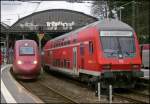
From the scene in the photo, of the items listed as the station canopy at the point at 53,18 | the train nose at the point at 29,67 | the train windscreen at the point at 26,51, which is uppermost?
the station canopy at the point at 53,18

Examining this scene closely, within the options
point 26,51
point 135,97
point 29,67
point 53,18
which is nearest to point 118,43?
point 135,97

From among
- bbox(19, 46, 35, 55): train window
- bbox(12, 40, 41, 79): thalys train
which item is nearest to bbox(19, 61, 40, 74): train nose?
bbox(12, 40, 41, 79): thalys train

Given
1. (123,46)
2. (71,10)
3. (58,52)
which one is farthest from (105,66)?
(71,10)

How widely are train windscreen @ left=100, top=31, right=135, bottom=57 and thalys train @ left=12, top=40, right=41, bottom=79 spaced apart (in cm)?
722

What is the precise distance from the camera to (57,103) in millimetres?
16984

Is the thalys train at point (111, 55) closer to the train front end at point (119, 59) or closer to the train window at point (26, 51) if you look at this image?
the train front end at point (119, 59)

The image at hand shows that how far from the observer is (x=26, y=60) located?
89.2 ft

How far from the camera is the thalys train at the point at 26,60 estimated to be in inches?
1063

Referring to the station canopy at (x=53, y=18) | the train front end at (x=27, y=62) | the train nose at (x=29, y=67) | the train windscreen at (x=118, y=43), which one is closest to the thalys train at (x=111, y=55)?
the train windscreen at (x=118, y=43)

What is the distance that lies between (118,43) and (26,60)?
7813 millimetres

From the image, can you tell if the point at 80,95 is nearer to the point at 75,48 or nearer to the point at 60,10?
the point at 75,48

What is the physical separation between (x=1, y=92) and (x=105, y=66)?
4925mm

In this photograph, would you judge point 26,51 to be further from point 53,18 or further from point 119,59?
point 53,18

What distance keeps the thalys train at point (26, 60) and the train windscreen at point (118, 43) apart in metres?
7.22
